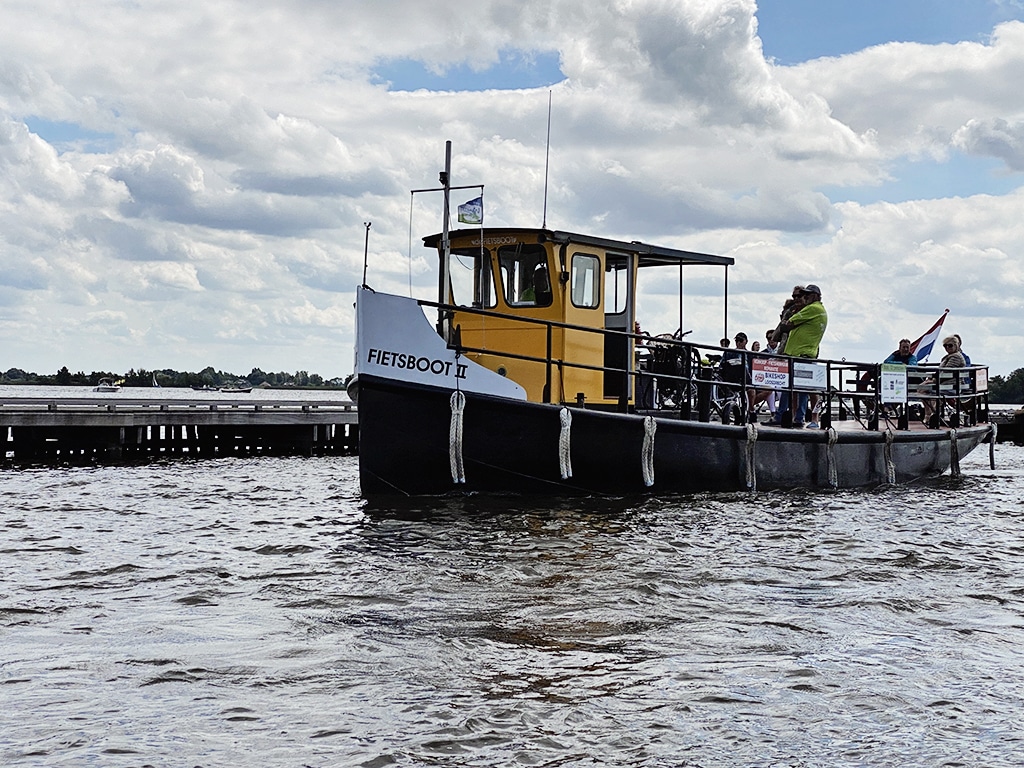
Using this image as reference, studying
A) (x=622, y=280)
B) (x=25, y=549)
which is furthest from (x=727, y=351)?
(x=25, y=549)

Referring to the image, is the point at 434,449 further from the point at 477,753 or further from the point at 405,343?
the point at 477,753

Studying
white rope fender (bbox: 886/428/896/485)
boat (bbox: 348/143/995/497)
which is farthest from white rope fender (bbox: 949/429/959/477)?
white rope fender (bbox: 886/428/896/485)

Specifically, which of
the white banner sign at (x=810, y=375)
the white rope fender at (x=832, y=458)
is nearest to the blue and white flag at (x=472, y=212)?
the white banner sign at (x=810, y=375)

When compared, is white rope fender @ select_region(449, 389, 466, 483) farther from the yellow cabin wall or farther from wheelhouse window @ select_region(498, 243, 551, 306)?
wheelhouse window @ select_region(498, 243, 551, 306)

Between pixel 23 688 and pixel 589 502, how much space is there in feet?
22.7

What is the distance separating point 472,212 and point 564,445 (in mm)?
2709

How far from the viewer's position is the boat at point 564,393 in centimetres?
1022

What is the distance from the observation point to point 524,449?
1048 centimetres

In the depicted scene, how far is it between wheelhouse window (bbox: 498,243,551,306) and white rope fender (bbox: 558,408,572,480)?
1625 millimetres

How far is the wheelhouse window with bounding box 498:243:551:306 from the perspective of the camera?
11508 millimetres

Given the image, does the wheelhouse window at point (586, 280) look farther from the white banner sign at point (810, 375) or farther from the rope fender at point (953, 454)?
the rope fender at point (953, 454)

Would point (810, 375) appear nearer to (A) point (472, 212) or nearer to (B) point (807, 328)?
(B) point (807, 328)

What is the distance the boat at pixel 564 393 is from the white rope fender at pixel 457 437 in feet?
0.05

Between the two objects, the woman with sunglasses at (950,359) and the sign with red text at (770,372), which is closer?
the sign with red text at (770,372)
